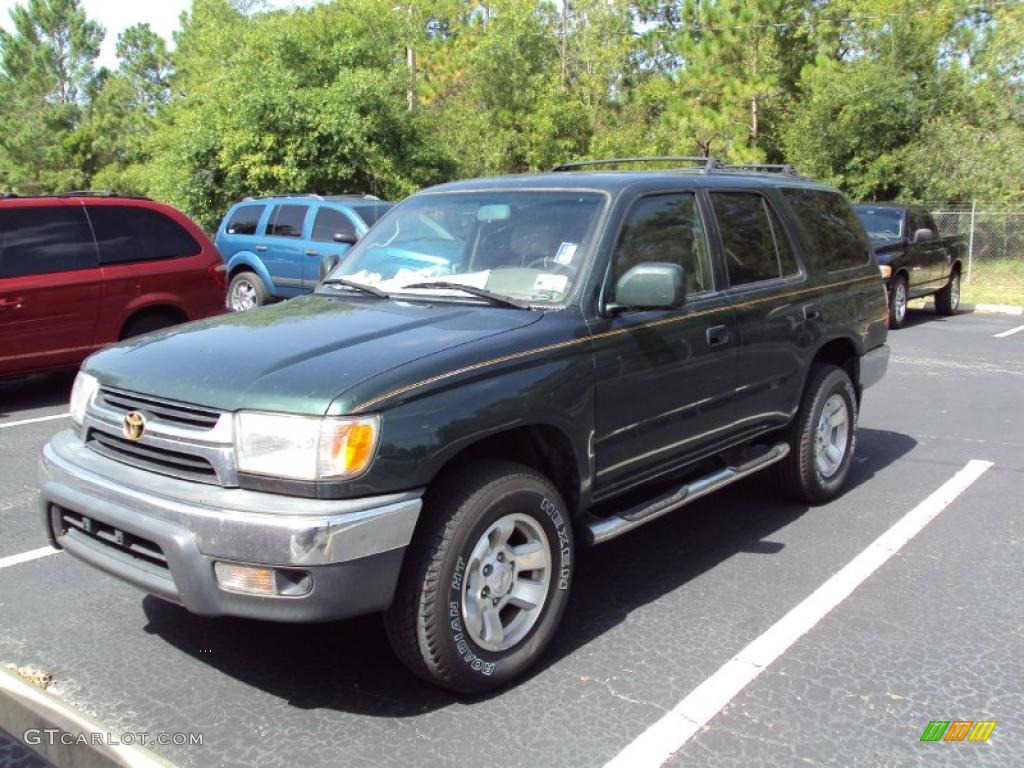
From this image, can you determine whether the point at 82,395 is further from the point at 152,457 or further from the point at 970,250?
the point at 970,250

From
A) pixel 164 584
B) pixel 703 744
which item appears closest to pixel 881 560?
pixel 703 744

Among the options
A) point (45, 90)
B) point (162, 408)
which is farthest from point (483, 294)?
point (45, 90)

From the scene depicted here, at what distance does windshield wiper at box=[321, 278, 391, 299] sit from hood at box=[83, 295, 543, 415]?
0.10m

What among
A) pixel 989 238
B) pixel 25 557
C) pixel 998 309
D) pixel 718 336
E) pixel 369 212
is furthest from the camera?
pixel 989 238

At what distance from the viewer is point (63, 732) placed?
3.05 m

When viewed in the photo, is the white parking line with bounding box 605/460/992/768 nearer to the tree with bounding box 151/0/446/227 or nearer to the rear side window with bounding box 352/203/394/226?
the rear side window with bounding box 352/203/394/226

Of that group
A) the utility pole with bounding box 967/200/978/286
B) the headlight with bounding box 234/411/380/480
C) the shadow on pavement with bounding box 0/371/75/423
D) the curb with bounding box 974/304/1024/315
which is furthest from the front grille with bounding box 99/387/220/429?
the utility pole with bounding box 967/200/978/286

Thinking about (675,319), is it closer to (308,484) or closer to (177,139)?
(308,484)

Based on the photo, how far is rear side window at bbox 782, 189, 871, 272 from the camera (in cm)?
559

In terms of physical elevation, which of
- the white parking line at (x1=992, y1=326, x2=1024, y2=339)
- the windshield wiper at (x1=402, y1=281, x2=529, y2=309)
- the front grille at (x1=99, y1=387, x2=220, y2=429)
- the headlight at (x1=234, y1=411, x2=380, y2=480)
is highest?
the windshield wiper at (x1=402, y1=281, x2=529, y2=309)

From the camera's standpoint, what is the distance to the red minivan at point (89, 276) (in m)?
8.17

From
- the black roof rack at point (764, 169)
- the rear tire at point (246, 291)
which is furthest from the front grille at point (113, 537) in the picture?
the rear tire at point (246, 291)

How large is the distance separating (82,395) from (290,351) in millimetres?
962
